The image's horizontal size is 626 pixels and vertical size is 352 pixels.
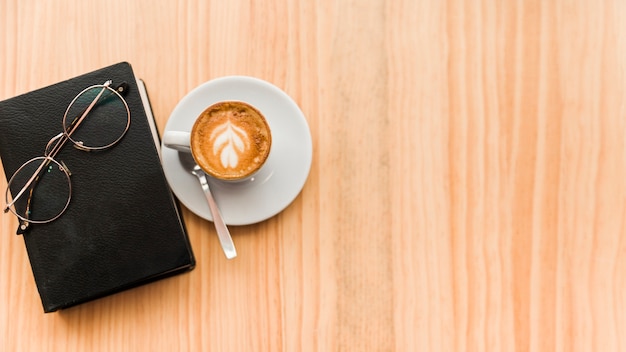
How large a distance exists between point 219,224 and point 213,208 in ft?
0.09

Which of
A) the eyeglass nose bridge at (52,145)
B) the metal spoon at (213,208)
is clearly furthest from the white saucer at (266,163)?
the eyeglass nose bridge at (52,145)

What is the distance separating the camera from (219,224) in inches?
34.5

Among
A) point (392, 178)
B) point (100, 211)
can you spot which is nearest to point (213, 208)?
point (100, 211)

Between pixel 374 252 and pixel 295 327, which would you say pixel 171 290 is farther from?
pixel 374 252

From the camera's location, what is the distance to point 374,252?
3.01 ft

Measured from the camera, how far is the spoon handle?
875mm

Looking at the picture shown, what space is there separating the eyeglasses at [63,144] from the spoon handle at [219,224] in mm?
141

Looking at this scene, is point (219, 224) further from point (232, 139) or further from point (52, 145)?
point (52, 145)

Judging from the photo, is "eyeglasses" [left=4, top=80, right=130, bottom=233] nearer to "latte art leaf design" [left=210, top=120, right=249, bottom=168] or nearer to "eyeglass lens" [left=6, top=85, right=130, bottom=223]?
"eyeglass lens" [left=6, top=85, right=130, bottom=223]

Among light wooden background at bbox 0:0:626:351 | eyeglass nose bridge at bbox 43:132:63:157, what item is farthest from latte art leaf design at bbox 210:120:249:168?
eyeglass nose bridge at bbox 43:132:63:157

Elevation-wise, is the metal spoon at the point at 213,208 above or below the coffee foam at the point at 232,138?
below

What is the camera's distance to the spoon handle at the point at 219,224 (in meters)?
0.87

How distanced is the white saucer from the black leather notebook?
4 cm

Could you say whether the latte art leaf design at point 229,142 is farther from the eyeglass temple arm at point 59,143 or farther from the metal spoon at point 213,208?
the eyeglass temple arm at point 59,143
